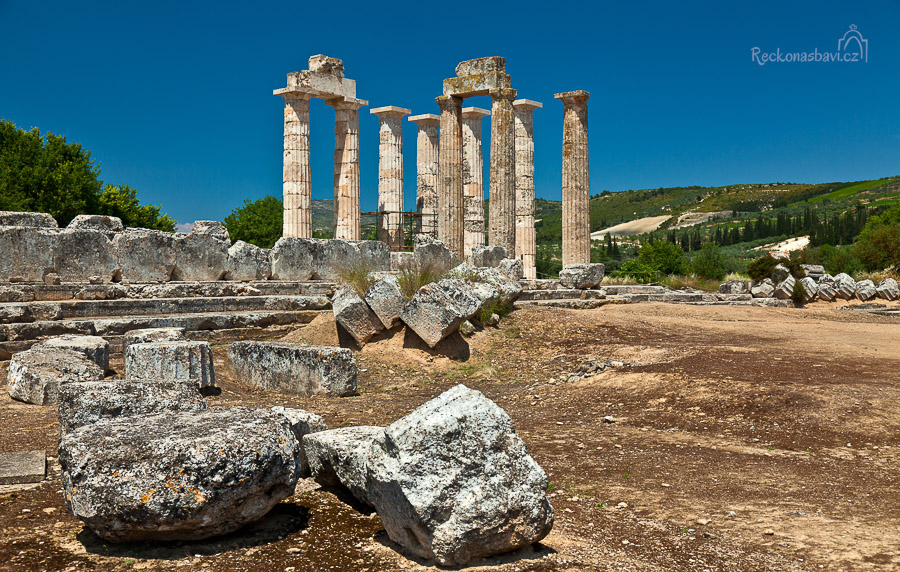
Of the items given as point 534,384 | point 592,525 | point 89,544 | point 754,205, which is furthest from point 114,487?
point 754,205

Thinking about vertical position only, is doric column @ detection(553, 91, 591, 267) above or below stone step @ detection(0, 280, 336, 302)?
above

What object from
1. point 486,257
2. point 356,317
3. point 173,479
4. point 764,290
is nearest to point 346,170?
point 486,257

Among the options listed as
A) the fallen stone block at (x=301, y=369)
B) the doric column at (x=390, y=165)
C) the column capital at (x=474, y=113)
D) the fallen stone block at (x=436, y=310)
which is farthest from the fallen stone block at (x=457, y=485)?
the column capital at (x=474, y=113)

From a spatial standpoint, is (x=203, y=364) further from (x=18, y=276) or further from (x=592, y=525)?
(x=592, y=525)

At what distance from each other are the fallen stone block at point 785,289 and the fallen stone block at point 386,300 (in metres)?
16.1

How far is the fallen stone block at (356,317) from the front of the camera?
11031 millimetres

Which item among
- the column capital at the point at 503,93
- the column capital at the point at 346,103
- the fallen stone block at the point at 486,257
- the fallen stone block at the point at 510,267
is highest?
the column capital at the point at 346,103

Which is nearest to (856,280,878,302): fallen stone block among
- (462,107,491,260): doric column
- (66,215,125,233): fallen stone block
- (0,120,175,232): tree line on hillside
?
(462,107,491,260): doric column

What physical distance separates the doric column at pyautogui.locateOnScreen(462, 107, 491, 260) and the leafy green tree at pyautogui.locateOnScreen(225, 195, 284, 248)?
17.6 m

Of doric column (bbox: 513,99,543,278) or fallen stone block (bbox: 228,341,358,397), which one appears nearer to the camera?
fallen stone block (bbox: 228,341,358,397)

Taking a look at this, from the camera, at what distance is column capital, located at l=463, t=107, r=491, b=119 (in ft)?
85.8

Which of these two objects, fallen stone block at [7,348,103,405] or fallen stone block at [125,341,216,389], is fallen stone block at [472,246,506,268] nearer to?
fallen stone block at [125,341,216,389]

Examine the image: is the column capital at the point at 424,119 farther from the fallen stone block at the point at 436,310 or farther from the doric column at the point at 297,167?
the fallen stone block at the point at 436,310

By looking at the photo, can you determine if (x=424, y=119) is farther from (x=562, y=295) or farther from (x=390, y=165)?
(x=562, y=295)
